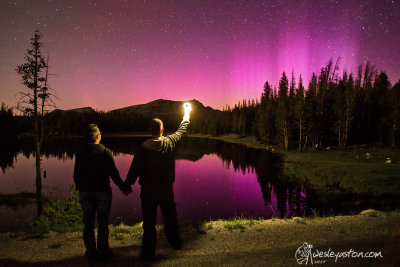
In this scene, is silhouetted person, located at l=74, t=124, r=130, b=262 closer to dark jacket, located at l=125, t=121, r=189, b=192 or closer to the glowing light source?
dark jacket, located at l=125, t=121, r=189, b=192

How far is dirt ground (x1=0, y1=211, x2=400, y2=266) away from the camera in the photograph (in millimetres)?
5281

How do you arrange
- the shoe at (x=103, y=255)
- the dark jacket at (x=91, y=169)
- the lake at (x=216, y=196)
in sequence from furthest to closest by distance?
the lake at (x=216, y=196) < the shoe at (x=103, y=255) < the dark jacket at (x=91, y=169)

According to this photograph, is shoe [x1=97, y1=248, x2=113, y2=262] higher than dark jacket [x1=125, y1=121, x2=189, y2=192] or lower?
lower

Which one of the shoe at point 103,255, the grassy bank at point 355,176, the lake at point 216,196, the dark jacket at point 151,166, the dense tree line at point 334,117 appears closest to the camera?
the dark jacket at point 151,166

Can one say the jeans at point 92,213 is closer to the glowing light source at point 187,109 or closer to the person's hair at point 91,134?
the person's hair at point 91,134

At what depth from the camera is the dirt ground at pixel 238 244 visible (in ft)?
17.3

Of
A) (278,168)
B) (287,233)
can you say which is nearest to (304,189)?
(278,168)

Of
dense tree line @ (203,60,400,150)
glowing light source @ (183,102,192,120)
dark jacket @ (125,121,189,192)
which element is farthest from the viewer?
dense tree line @ (203,60,400,150)

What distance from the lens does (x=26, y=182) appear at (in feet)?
94.6

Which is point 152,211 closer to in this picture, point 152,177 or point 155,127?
point 152,177

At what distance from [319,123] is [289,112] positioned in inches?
324

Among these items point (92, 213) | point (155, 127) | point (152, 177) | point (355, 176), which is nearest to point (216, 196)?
point (355, 176)

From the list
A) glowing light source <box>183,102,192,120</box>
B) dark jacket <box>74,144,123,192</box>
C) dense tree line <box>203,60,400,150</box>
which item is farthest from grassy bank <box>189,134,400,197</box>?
dark jacket <box>74,144,123,192</box>

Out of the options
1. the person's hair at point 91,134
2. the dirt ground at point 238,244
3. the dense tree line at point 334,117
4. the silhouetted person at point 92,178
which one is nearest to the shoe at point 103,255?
the dirt ground at point 238,244
